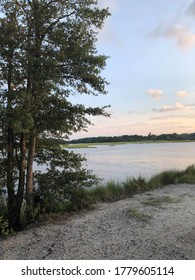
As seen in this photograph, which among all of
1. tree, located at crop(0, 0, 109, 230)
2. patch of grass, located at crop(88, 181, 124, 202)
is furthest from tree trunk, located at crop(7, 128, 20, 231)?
patch of grass, located at crop(88, 181, 124, 202)

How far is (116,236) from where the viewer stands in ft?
19.2

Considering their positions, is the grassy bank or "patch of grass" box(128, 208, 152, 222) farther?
the grassy bank

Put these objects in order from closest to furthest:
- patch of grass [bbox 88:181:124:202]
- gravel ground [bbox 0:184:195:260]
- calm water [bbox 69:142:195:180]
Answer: gravel ground [bbox 0:184:195:260] → patch of grass [bbox 88:181:124:202] → calm water [bbox 69:142:195:180]

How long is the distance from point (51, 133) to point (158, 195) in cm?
377

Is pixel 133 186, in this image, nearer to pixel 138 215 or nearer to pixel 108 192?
pixel 108 192

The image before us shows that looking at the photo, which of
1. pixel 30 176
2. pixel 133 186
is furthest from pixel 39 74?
pixel 133 186

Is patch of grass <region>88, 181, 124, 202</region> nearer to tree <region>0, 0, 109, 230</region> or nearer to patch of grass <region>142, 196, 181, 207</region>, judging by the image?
patch of grass <region>142, 196, 181, 207</region>

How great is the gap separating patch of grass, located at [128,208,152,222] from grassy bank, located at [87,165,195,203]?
1.25m

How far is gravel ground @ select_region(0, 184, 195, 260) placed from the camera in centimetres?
508

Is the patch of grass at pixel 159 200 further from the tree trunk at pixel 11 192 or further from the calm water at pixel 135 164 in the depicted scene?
the tree trunk at pixel 11 192

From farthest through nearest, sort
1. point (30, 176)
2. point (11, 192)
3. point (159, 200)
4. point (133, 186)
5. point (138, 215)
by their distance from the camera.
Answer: point (133, 186)
point (159, 200)
point (30, 176)
point (11, 192)
point (138, 215)

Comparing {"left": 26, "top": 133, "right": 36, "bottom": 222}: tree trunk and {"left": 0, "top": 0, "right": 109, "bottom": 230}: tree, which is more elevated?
{"left": 0, "top": 0, "right": 109, "bottom": 230}: tree

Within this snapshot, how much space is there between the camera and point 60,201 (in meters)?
7.56

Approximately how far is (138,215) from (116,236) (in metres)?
1.27
